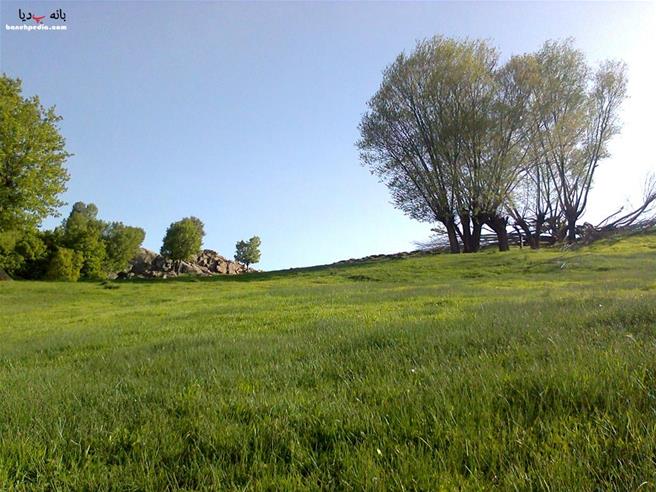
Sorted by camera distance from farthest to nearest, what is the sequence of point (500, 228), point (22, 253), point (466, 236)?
1. point (22, 253)
2. point (500, 228)
3. point (466, 236)

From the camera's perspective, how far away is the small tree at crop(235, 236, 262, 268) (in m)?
Answer: 76.4

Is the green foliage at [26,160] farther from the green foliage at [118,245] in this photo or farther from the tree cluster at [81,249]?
the green foliage at [118,245]

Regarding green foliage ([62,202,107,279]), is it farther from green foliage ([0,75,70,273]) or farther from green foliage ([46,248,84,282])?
green foliage ([0,75,70,273])

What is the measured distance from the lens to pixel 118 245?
64250 mm

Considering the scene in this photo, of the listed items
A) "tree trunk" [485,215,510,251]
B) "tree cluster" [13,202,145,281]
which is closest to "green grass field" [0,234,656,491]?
"tree trunk" [485,215,510,251]

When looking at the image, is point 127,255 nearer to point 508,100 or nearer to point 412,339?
point 508,100

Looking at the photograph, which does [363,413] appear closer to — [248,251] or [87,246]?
[87,246]

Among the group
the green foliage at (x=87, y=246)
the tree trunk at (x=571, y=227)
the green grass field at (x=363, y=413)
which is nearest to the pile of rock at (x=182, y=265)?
the green foliage at (x=87, y=246)

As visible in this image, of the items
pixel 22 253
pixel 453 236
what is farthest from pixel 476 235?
pixel 22 253

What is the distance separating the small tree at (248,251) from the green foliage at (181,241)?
424 inches

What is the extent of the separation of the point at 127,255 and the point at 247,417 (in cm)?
6999

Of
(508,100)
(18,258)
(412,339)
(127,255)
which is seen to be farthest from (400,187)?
(127,255)

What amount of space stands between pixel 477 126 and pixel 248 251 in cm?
5202

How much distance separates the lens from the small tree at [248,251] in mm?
76375
